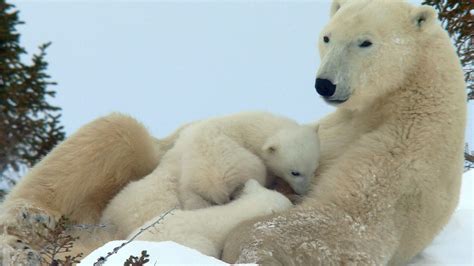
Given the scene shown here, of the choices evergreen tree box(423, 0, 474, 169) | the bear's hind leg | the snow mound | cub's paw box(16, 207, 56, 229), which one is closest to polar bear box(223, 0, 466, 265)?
the bear's hind leg

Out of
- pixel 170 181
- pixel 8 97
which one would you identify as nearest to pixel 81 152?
pixel 170 181

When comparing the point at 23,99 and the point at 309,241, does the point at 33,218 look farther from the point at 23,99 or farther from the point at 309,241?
the point at 23,99

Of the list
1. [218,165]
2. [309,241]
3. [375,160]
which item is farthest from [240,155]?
[309,241]

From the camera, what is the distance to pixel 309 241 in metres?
3.69

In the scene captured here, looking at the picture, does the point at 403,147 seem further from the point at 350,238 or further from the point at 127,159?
the point at 127,159

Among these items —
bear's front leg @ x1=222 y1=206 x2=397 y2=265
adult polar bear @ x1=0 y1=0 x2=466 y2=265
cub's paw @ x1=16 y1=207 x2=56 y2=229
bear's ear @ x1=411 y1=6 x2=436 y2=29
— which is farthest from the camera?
cub's paw @ x1=16 y1=207 x2=56 y2=229

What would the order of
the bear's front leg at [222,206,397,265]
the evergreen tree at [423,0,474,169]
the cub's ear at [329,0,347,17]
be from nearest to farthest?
the bear's front leg at [222,206,397,265] < the cub's ear at [329,0,347,17] < the evergreen tree at [423,0,474,169]

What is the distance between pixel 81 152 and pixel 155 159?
0.53 m

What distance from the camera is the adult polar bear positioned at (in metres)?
3.76

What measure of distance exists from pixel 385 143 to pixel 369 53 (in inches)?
19.3

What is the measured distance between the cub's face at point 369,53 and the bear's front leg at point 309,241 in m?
0.67

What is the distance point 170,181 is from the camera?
461 centimetres

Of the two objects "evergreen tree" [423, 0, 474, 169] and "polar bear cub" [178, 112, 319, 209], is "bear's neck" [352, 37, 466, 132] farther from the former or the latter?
"evergreen tree" [423, 0, 474, 169]

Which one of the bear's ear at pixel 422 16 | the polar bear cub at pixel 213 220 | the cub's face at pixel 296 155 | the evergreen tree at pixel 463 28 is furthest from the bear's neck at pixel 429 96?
the evergreen tree at pixel 463 28
